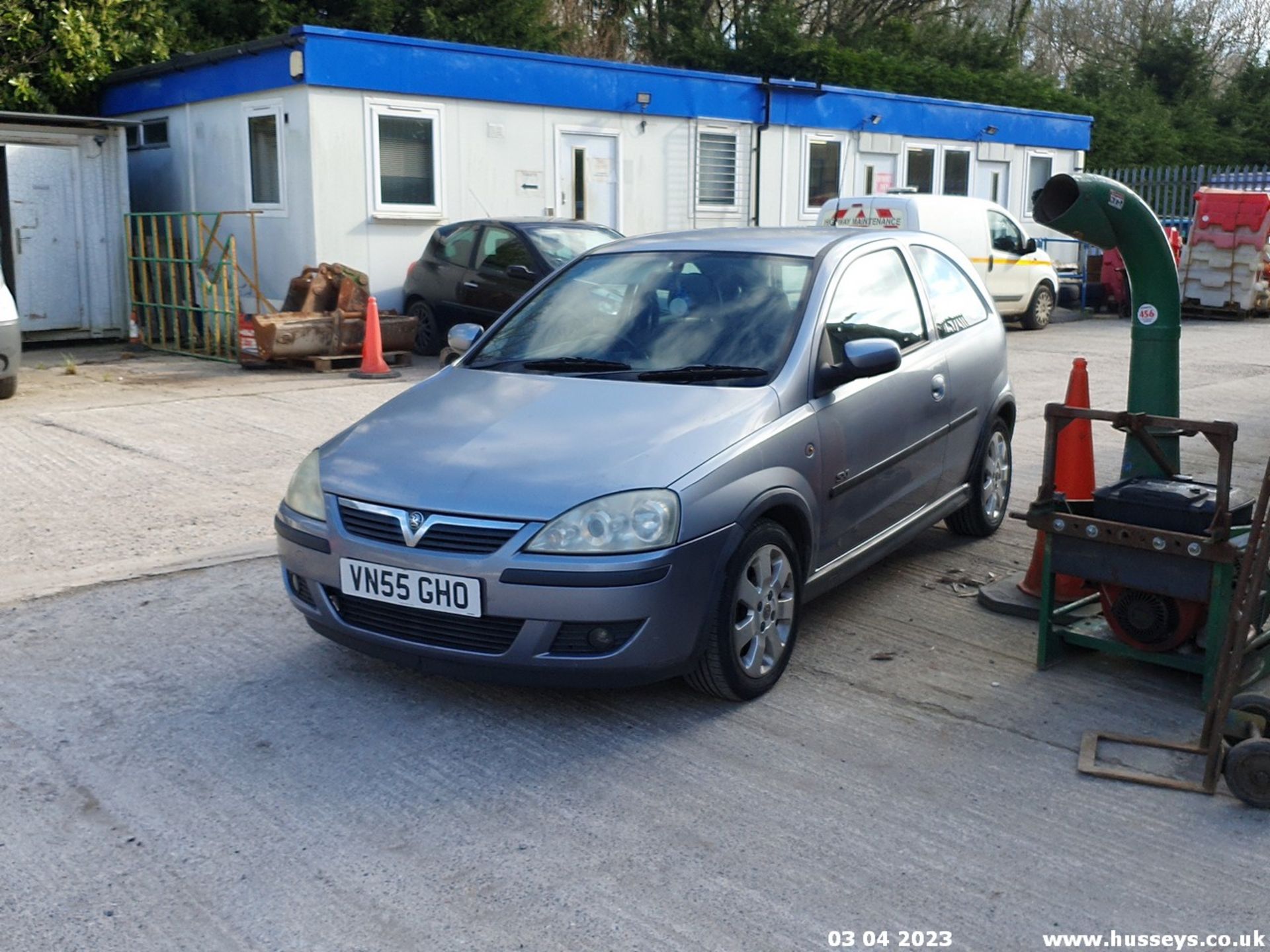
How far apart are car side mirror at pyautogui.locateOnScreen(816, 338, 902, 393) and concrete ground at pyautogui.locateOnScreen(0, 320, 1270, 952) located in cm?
107

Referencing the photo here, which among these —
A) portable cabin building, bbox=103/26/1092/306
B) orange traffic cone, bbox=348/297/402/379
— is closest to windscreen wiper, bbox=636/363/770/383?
orange traffic cone, bbox=348/297/402/379

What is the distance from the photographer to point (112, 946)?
307cm

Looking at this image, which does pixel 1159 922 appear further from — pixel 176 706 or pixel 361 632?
pixel 176 706

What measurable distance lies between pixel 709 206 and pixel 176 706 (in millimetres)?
15544

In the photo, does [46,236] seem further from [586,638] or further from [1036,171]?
[1036,171]

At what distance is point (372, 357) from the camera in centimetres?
1337

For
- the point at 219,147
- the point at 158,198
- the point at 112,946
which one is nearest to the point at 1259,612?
the point at 112,946

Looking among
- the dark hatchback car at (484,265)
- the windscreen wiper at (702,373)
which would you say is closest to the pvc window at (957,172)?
the dark hatchback car at (484,265)

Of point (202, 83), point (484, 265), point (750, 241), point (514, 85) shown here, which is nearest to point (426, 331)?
point (484, 265)

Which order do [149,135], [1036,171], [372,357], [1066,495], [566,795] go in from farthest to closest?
[1036,171] → [149,135] → [372,357] → [1066,495] → [566,795]

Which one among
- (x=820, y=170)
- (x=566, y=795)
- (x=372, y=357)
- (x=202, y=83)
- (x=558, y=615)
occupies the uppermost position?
(x=202, y=83)

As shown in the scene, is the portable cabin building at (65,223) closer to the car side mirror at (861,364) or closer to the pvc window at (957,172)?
the car side mirror at (861,364)

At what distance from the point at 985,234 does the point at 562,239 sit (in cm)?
685

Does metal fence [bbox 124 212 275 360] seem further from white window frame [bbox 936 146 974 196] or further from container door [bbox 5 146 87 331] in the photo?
white window frame [bbox 936 146 974 196]
